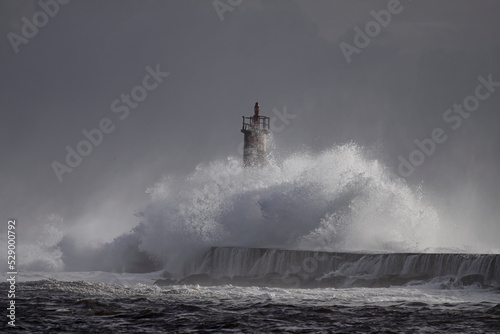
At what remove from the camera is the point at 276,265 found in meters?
19.2

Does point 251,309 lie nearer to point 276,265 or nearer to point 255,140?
point 276,265

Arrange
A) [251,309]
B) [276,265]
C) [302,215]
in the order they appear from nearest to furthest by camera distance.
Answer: [251,309]
[276,265]
[302,215]

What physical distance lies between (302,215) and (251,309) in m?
11.3

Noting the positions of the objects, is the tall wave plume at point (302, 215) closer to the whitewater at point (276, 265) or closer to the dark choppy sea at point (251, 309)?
the whitewater at point (276, 265)

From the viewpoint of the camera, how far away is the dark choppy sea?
10.4 metres

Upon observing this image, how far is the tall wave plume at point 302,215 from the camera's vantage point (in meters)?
22.6

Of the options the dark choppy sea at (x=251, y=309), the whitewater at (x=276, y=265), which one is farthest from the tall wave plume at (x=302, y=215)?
the dark choppy sea at (x=251, y=309)

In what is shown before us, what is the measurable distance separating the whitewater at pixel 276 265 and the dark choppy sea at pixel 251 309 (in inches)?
1.2

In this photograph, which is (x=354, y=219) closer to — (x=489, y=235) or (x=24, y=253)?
(x=24, y=253)

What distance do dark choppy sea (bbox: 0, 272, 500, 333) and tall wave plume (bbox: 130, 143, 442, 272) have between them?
700cm

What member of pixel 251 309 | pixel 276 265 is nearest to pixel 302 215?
pixel 276 265

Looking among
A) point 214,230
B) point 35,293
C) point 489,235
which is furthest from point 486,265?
point 489,235

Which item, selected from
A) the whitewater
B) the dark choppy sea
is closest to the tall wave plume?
the whitewater

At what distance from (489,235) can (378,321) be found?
3093 centimetres
